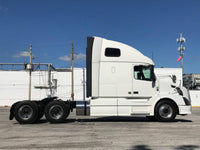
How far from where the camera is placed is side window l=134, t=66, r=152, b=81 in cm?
971

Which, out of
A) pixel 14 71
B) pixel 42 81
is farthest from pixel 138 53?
pixel 14 71

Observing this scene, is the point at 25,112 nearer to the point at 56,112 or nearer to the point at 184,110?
the point at 56,112

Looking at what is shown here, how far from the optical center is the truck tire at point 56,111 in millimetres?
9125

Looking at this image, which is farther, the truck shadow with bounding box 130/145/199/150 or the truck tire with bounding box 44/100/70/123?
the truck tire with bounding box 44/100/70/123

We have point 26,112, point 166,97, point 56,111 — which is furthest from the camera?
point 166,97

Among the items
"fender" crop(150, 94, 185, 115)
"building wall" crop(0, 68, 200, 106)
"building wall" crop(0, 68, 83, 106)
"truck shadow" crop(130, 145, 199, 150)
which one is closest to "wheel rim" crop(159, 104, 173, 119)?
"fender" crop(150, 94, 185, 115)

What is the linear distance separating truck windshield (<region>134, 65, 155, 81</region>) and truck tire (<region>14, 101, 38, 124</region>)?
5063 millimetres

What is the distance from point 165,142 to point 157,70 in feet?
84.4

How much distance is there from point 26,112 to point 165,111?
21.6 ft

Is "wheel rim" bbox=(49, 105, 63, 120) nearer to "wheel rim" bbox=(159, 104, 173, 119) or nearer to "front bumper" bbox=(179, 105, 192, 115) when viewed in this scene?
"wheel rim" bbox=(159, 104, 173, 119)

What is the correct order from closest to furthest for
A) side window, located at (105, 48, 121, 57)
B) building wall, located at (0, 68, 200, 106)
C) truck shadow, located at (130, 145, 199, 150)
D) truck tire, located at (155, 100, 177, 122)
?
truck shadow, located at (130, 145, 199, 150) → truck tire, located at (155, 100, 177, 122) → side window, located at (105, 48, 121, 57) → building wall, located at (0, 68, 200, 106)

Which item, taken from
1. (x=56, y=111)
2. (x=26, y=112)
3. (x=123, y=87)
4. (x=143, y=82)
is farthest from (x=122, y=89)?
(x=26, y=112)

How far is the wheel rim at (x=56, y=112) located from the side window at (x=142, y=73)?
156 inches

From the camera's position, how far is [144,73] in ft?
32.2
